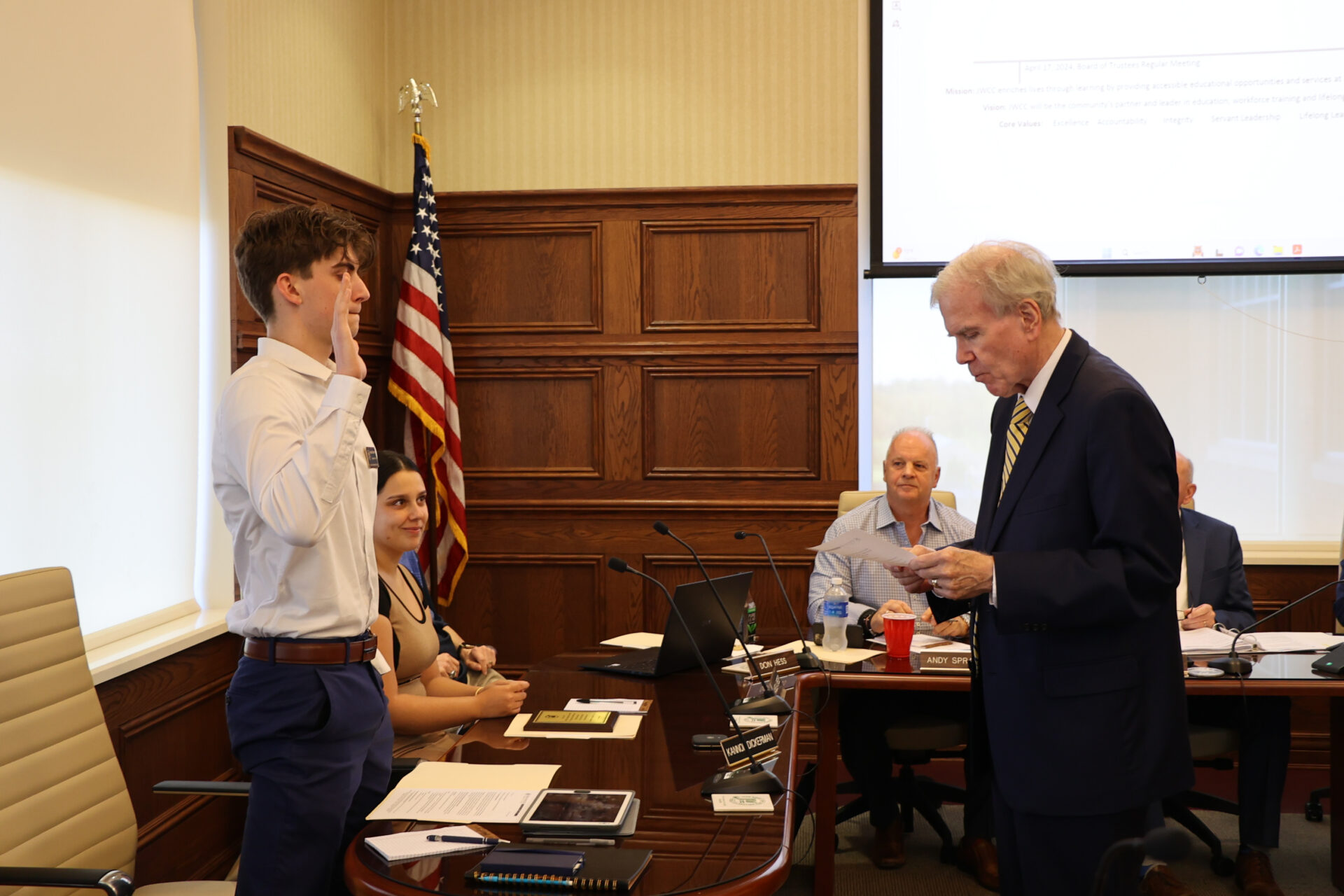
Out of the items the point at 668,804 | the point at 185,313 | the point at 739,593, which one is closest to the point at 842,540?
the point at 668,804

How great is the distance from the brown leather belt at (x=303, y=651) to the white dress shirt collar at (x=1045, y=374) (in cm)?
127

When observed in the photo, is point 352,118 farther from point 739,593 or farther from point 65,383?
point 739,593

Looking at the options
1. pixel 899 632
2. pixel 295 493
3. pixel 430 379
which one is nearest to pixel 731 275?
pixel 430 379

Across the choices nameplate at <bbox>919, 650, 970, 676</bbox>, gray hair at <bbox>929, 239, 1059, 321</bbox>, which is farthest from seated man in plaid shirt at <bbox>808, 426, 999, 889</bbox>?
gray hair at <bbox>929, 239, 1059, 321</bbox>

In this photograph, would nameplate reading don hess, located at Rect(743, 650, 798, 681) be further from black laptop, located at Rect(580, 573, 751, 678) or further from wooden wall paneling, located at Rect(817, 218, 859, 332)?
wooden wall paneling, located at Rect(817, 218, 859, 332)

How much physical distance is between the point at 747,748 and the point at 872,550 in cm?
44

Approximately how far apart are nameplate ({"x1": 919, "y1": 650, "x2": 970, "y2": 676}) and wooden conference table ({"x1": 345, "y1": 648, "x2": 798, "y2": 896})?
1.98ft

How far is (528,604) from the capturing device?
4.74 m

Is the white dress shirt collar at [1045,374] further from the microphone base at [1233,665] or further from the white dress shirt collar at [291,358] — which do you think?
the microphone base at [1233,665]

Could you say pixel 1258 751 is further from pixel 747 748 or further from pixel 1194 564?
pixel 747 748

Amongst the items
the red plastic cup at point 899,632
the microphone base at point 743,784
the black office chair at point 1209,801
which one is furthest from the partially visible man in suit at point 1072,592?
the black office chair at point 1209,801

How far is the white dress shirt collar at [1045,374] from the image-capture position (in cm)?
190

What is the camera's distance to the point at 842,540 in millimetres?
2102

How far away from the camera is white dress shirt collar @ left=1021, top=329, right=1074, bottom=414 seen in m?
1.90
